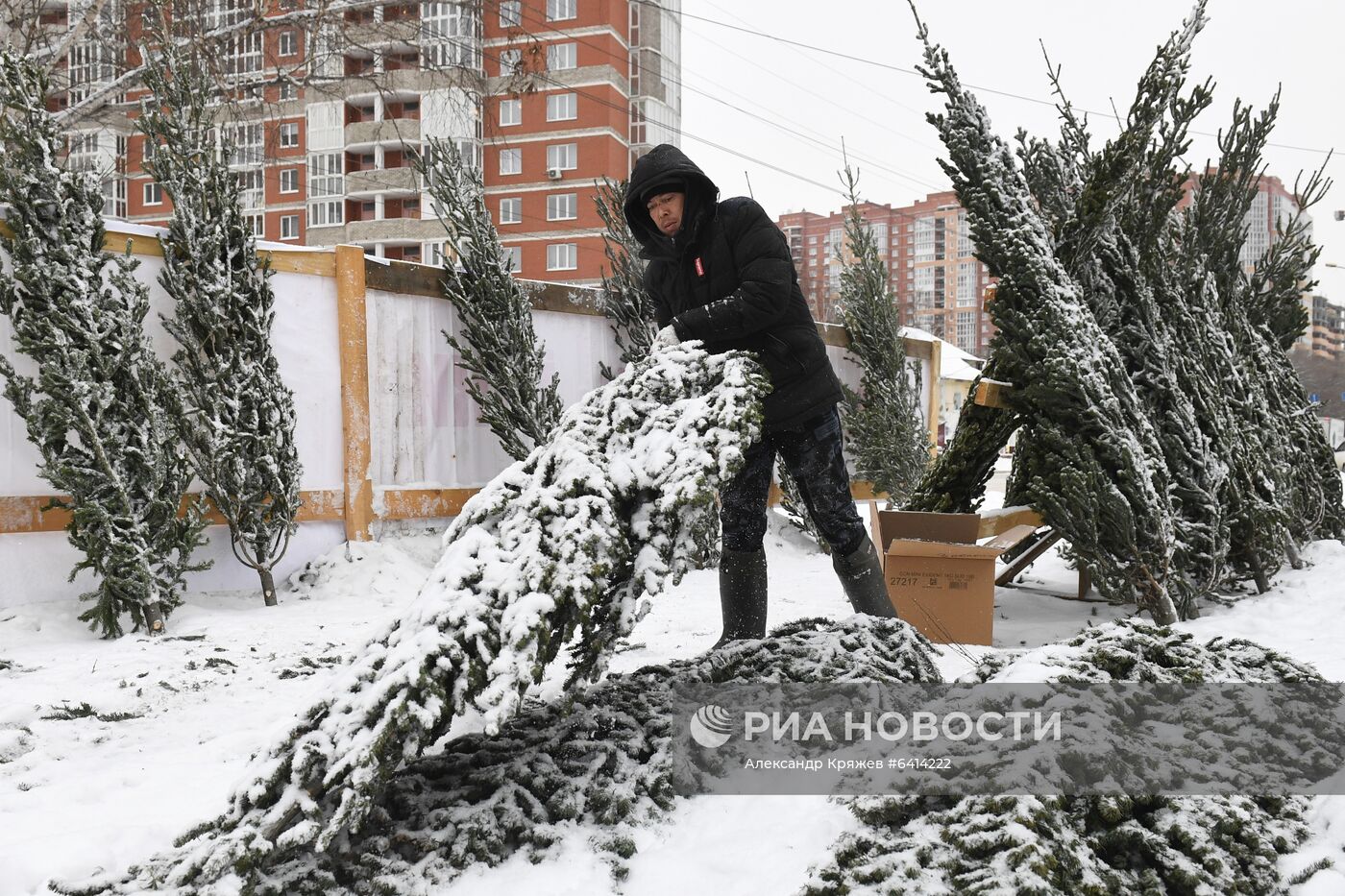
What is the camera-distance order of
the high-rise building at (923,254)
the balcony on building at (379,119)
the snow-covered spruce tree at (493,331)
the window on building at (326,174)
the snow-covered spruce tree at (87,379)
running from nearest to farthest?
the snow-covered spruce tree at (87,379) < the snow-covered spruce tree at (493,331) < the balcony on building at (379,119) < the window on building at (326,174) < the high-rise building at (923,254)

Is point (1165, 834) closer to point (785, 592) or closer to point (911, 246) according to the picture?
point (785, 592)

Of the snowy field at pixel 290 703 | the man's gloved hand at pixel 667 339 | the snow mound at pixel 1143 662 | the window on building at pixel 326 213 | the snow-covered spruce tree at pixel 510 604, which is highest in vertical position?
the window on building at pixel 326 213

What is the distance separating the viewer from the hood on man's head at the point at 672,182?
3.36m

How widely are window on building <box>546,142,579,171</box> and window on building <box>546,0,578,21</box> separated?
540 centimetres

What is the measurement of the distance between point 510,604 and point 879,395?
293 inches

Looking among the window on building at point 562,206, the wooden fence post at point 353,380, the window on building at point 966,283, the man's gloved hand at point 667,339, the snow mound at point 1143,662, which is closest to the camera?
the snow mound at point 1143,662

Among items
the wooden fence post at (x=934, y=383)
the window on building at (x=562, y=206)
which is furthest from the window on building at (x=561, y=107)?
the wooden fence post at (x=934, y=383)

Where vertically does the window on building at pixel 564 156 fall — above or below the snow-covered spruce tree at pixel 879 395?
above

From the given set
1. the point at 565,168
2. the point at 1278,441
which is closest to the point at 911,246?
the point at 565,168

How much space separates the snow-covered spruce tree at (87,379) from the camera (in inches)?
169

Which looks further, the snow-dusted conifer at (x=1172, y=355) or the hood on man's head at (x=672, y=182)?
the snow-dusted conifer at (x=1172, y=355)

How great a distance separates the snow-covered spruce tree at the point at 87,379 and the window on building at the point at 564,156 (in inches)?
1516

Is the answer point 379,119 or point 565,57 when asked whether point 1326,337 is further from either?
point 379,119

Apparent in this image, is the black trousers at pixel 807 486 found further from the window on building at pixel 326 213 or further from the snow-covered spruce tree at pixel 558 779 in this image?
the window on building at pixel 326 213
